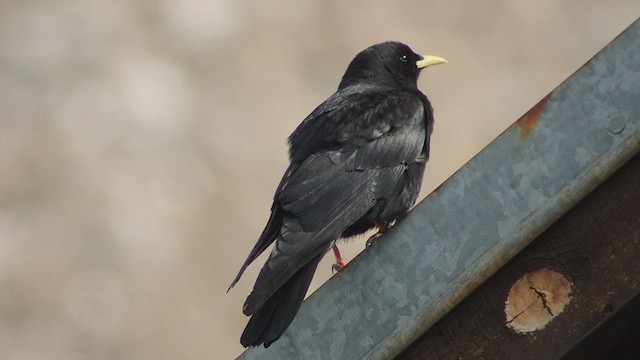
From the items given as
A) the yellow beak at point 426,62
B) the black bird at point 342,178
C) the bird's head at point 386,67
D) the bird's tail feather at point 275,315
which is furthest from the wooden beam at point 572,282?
the yellow beak at point 426,62

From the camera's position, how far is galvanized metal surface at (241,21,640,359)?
2.52 metres

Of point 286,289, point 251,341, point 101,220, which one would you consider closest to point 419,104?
point 286,289

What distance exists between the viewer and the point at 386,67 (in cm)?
668

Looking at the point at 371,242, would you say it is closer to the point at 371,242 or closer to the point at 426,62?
the point at 371,242

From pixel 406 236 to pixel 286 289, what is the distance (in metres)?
1.09

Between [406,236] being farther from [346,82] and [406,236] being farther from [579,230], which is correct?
[346,82]

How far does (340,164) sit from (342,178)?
94mm

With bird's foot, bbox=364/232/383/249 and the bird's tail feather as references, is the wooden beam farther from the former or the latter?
the bird's tail feather

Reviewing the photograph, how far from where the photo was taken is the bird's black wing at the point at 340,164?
14.0 feet

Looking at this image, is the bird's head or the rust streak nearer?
the rust streak

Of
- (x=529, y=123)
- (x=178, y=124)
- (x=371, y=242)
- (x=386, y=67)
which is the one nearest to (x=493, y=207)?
(x=529, y=123)

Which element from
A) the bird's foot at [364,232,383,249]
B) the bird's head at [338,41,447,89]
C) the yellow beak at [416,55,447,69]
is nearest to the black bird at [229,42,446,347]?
the bird's foot at [364,232,383,249]

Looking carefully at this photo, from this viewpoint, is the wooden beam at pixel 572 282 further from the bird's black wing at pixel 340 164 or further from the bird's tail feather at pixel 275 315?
the bird's black wing at pixel 340 164

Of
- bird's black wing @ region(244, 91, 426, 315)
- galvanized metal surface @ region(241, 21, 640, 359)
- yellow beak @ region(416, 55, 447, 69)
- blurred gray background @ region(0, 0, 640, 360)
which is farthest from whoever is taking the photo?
blurred gray background @ region(0, 0, 640, 360)
